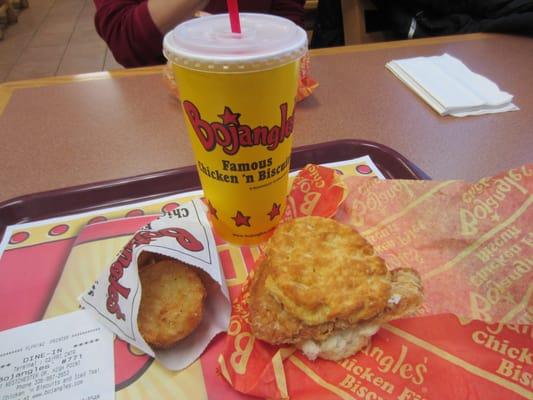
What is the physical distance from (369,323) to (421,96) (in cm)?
82

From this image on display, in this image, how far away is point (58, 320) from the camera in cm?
55

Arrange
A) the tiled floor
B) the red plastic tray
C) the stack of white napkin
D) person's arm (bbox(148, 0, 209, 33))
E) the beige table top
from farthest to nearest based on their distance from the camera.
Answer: the tiled floor → person's arm (bbox(148, 0, 209, 33)) → the stack of white napkin → the beige table top → the red plastic tray

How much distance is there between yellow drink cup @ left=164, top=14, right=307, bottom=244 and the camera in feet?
1.51

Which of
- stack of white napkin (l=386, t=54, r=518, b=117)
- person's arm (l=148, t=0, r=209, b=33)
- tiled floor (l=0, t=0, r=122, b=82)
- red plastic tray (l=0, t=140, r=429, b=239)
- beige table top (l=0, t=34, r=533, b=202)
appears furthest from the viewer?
tiled floor (l=0, t=0, r=122, b=82)

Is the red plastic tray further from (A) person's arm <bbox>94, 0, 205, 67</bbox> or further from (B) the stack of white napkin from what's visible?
(A) person's arm <bbox>94, 0, 205, 67</bbox>

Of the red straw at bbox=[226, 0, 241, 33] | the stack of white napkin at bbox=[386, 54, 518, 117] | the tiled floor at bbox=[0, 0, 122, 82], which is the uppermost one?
the red straw at bbox=[226, 0, 241, 33]

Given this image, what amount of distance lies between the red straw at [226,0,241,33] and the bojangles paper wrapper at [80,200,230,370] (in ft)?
0.97

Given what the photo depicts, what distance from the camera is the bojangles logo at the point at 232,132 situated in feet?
1.66

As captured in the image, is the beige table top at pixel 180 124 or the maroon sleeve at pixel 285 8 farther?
the maroon sleeve at pixel 285 8

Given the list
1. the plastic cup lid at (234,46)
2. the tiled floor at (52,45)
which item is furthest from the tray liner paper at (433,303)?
the tiled floor at (52,45)

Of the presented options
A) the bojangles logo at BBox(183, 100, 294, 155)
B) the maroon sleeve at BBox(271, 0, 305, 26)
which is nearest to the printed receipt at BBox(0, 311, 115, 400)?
the bojangles logo at BBox(183, 100, 294, 155)

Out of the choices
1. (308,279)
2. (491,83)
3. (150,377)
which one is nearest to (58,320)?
(150,377)

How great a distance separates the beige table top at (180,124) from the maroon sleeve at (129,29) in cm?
11

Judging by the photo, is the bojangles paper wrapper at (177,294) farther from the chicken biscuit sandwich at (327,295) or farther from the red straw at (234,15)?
the red straw at (234,15)
